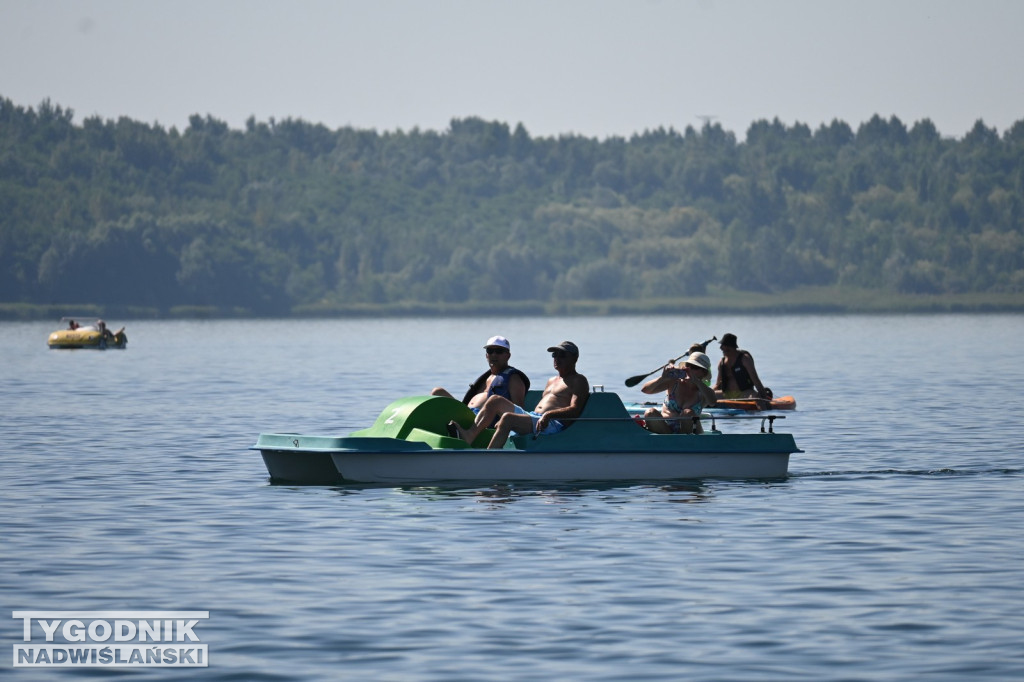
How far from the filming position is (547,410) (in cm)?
2231

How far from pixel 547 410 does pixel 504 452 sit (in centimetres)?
88

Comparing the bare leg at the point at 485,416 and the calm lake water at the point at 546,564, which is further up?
the bare leg at the point at 485,416

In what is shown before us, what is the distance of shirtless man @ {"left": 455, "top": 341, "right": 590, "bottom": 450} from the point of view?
2203 centimetres

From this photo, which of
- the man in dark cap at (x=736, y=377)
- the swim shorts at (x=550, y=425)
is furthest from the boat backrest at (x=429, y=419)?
the man in dark cap at (x=736, y=377)

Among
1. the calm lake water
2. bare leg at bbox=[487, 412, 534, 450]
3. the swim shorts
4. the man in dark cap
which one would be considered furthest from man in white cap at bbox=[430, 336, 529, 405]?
the man in dark cap

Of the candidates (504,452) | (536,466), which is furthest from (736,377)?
(504,452)

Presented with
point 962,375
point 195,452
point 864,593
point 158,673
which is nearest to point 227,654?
point 158,673

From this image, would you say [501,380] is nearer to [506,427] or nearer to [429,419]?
[506,427]

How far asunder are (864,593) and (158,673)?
595 cm

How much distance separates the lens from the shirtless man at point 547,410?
22.0 metres

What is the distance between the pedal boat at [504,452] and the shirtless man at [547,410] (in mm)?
120

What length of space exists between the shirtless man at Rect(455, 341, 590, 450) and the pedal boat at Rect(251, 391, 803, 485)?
0.12m

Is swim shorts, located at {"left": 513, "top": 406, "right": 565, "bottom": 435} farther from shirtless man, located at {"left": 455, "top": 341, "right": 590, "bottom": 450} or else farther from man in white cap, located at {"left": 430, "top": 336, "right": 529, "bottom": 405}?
man in white cap, located at {"left": 430, "top": 336, "right": 529, "bottom": 405}

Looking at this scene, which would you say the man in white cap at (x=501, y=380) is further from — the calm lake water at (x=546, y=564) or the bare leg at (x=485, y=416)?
the calm lake water at (x=546, y=564)
